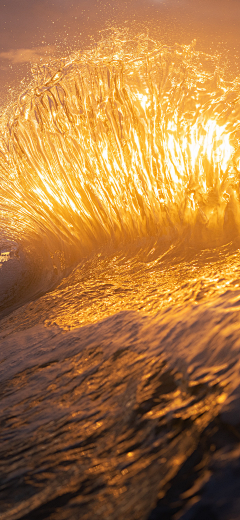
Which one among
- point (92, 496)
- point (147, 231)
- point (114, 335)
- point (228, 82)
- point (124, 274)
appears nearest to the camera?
point (92, 496)

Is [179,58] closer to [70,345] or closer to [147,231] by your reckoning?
[147,231]

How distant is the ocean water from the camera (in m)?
0.64

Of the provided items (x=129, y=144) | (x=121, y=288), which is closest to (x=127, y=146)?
(x=129, y=144)

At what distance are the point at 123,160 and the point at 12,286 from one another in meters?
1.14

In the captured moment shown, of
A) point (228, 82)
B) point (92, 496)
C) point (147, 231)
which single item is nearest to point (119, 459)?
point (92, 496)

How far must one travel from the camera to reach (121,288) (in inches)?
61.1

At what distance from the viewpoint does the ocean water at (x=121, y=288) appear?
0.64 metres

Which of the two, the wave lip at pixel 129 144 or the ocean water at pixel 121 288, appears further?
the wave lip at pixel 129 144

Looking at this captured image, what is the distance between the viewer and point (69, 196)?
2412mm

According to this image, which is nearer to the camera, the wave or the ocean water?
the ocean water

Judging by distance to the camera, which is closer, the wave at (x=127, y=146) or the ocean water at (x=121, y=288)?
the ocean water at (x=121, y=288)

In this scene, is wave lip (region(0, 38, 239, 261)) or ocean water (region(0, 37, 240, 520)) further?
wave lip (region(0, 38, 239, 261))

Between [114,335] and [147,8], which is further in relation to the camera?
[147,8]

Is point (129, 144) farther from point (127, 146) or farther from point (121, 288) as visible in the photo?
point (121, 288)
